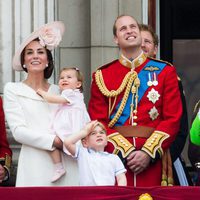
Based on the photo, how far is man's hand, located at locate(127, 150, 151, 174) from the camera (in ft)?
40.4

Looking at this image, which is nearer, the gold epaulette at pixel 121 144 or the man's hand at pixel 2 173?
the gold epaulette at pixel 121 144

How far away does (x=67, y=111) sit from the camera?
12391 millimetres

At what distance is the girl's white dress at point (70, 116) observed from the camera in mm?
12344

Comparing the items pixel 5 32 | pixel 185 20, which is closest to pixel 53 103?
pixel 5 32

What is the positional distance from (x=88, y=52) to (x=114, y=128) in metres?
2.44

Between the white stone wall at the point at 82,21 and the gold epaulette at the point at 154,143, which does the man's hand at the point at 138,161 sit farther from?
the white stone wall at the point at 82,21

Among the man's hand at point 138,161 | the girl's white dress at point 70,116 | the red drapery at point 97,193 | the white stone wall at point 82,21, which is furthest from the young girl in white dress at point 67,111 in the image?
the white stone wall at point 82,21

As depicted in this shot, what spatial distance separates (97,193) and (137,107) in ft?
3.88

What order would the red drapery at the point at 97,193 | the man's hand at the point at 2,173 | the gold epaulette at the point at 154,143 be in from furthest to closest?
the man's hand at the point at 2,173
the gold epaulette at the point at 154,143
the red drapery at the point at 97,193

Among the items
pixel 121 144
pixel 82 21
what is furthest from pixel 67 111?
pixel 82 21

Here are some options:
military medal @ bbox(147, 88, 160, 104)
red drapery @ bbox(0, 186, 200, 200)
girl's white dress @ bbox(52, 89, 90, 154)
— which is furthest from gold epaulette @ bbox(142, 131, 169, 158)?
red drapery @ bbox(0, 186, 200, 200)

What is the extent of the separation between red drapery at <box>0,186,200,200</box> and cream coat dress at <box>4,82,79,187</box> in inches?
29.5

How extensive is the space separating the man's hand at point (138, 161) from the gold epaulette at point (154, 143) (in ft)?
0.13

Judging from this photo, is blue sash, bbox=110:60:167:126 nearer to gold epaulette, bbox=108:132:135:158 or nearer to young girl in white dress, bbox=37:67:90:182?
gold epaulette, bbox=108:132:135:158
